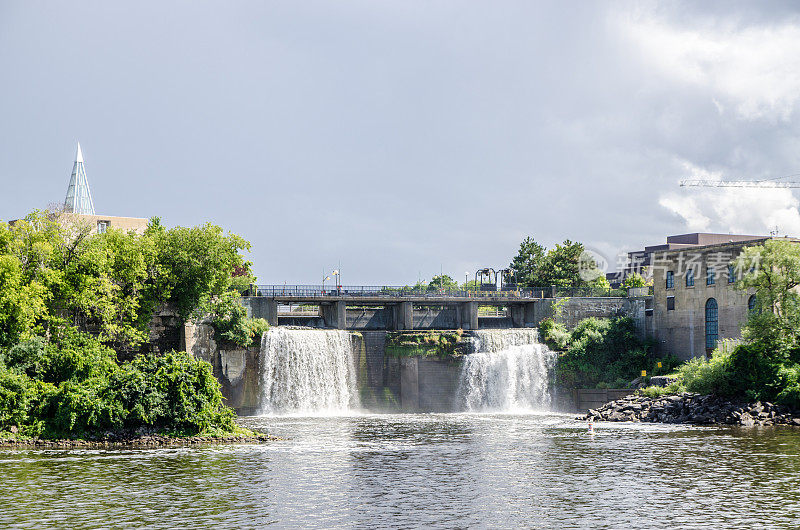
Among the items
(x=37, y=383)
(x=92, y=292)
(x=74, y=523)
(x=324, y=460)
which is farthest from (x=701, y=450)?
(x=92, y=292)

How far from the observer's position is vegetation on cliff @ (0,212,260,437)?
152 feet

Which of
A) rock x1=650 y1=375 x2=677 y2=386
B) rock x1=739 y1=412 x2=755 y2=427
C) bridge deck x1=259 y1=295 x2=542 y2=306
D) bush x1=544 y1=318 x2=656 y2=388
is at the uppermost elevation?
bridge deck x1=259 y1=295 x2=542 y2=306

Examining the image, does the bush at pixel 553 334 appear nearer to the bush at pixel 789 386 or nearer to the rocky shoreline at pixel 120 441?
the bush at pixel 789 386

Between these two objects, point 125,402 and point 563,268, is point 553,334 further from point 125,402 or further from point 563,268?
point 125,402

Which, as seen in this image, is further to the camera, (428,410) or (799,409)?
(428,410)

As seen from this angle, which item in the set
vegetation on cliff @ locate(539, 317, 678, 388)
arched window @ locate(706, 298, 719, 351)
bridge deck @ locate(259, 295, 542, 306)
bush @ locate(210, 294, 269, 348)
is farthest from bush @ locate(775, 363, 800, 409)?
bush @ locate(210, 294, 269, 348)

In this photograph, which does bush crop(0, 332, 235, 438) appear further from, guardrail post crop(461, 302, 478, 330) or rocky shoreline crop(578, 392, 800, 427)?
guardrail post crop(461, 302, 478, 330)

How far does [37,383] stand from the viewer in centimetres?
4978

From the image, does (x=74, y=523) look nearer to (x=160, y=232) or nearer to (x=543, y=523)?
(x=543, y=523)

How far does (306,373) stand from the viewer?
76.3m

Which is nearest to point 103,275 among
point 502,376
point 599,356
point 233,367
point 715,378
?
point 233,367

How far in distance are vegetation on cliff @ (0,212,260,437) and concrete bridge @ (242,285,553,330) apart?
498cm

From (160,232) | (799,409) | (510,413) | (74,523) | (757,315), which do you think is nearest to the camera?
(74,523)

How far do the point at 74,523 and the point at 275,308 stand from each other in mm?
54468
